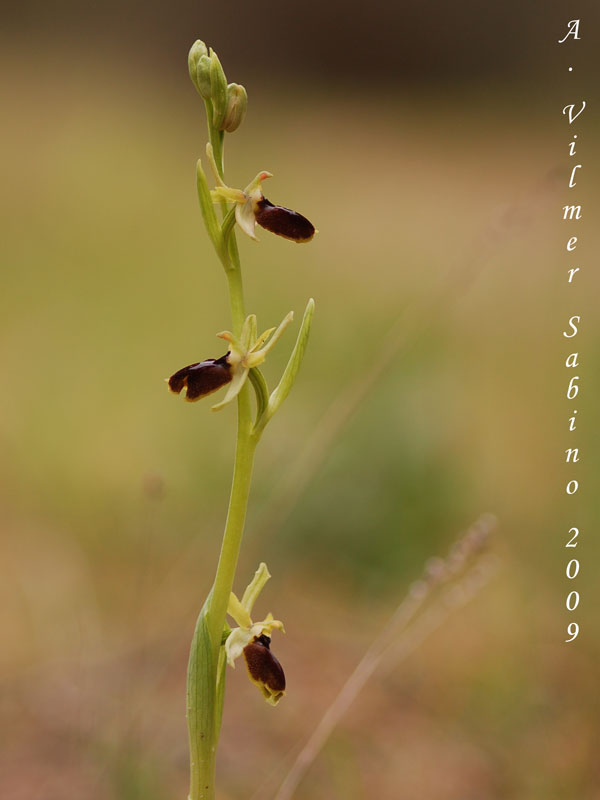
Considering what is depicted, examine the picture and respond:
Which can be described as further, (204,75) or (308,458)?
(308,458)

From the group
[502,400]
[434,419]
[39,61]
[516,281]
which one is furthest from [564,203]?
[39,61]

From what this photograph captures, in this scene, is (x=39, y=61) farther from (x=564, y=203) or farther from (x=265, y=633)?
(x=265, y=633)

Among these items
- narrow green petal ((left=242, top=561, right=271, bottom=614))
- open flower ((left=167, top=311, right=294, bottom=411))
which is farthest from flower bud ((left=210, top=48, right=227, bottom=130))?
narrow green petal ((left=242, top=561, right=271, bottom=614))

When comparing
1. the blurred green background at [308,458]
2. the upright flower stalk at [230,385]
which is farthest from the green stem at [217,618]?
the blurred green background at [308,458]

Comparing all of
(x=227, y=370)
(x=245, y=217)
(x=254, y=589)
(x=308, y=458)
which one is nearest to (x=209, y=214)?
(x=245, y=217)

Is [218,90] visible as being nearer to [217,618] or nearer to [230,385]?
[230,385]

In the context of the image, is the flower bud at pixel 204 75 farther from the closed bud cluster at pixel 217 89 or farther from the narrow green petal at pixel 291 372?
the narrow green petal at pixel 291 372

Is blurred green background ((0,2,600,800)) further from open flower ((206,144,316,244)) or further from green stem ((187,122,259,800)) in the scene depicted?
open flower ((206,144,316,244))
